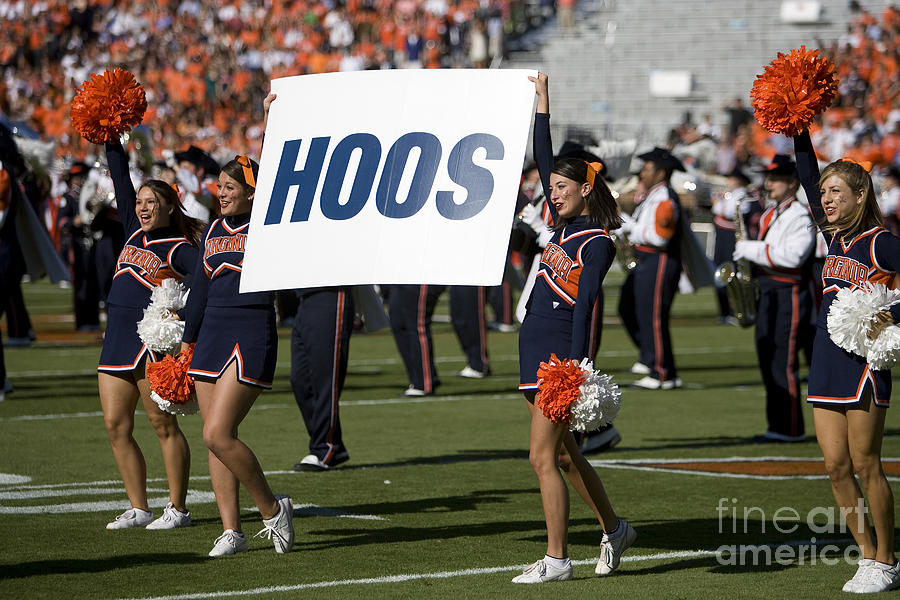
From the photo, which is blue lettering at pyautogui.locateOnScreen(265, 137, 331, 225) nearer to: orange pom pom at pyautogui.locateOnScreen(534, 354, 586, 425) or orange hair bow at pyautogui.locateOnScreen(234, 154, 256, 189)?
orange hair bow at pyautogui.locateOnScreen(234, 154, 256, 189)

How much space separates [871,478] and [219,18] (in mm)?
36303

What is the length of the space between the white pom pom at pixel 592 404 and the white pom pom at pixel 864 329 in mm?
857

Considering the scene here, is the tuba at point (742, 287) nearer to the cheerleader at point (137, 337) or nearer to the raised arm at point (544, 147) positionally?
the raised arm at point (544, 147)

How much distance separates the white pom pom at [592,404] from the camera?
17.5 feet

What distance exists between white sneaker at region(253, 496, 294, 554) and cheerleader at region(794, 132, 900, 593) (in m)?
2.14

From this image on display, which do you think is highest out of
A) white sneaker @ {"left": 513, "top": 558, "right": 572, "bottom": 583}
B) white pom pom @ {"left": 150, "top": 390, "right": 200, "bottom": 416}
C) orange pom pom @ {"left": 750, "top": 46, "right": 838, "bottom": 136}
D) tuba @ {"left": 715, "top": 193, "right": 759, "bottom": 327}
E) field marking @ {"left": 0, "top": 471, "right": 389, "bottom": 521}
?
orange pom pom @ {"left": 750, "top": 46, "right": 838, "bottom": 136}

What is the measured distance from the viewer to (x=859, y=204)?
5617 mm

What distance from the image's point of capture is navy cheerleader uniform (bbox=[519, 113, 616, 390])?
553 cm

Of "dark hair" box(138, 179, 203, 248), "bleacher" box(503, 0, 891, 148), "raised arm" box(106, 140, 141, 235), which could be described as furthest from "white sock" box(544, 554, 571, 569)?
"bleacher" box(503, 0, 891, 148)

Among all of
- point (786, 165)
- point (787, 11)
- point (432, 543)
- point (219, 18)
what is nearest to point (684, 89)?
point (787, 11)

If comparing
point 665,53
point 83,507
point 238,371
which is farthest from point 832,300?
point 665,53

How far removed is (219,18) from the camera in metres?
40.0

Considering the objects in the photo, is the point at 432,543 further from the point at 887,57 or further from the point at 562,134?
the point at 887,57

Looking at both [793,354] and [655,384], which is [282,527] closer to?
[793,354]
